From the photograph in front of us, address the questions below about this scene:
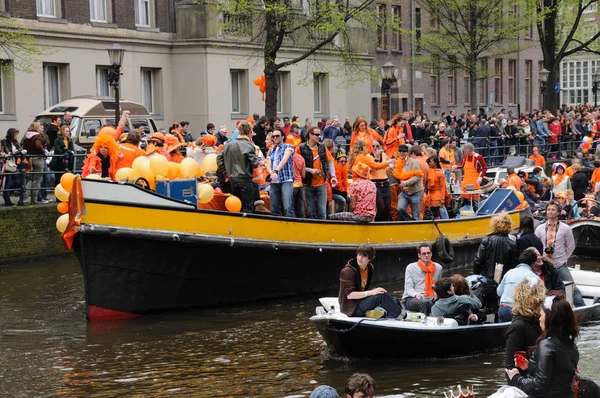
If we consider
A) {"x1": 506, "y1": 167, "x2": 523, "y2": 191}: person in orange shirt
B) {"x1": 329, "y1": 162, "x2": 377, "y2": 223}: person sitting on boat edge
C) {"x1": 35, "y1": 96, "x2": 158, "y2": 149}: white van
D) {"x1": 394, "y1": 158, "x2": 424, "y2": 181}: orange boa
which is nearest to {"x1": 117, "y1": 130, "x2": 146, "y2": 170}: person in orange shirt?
{"x1": 329, "y1": 162, "x2": 377, "y2": 223}: person sitting on boat edge

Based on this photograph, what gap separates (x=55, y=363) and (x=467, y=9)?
34.1 meters

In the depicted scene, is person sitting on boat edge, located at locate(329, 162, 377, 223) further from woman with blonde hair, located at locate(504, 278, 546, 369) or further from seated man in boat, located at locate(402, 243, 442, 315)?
woman with blonde hair, located at locate(504, 278, 546, 369)

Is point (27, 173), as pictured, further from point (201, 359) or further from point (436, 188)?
point (201, 359)

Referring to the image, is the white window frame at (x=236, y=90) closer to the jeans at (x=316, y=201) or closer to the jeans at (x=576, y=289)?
the jeans at (x=316, y=201)

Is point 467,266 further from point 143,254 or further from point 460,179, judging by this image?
point 143,254

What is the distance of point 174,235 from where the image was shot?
15141 mm

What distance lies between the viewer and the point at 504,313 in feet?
41.9

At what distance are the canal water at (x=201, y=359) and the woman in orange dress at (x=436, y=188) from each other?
13.2 ft

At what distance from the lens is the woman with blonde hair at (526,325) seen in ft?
28.2

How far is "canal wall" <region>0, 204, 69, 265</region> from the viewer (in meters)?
20.7

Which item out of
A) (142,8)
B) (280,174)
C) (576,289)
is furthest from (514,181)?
(142,8)

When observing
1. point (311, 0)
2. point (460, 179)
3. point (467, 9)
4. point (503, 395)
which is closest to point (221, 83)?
point (311, 0)

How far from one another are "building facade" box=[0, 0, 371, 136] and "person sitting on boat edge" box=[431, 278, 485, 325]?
19.4m

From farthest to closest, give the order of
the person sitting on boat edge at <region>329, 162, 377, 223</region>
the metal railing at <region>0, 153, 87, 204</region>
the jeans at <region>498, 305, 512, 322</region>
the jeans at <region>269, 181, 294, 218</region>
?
the metal railing at <region>0, 153, 87, 204</region> → the person sitting on boat edge at <region>329, 162, 377, 223</region> → the jeans at <region>269, 181, 294, 218</region> → the jeans at <region>498, 305, 512, 322</region>
